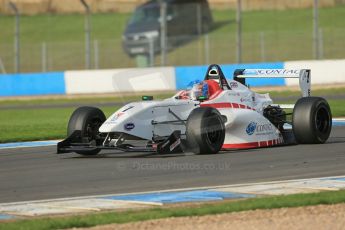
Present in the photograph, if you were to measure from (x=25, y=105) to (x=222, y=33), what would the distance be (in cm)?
1455

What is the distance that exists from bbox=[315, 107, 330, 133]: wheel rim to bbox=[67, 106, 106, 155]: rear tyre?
3.54 meters

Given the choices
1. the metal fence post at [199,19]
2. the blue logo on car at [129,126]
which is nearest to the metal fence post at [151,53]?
the metal fence post at [199,19]

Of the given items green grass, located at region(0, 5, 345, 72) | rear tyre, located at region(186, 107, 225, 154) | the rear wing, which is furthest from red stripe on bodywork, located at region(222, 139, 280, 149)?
green grass, located at region(0, 5, 345, 72)

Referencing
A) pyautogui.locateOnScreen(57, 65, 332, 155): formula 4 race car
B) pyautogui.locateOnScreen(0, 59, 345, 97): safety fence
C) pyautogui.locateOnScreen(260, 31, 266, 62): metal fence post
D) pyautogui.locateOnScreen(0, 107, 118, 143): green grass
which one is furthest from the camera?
pyautogui.locateOnScreen(260, 31, 266, 62): metal fence post

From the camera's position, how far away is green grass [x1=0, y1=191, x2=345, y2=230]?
26.4 ft

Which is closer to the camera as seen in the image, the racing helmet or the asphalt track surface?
the asphalt track surface

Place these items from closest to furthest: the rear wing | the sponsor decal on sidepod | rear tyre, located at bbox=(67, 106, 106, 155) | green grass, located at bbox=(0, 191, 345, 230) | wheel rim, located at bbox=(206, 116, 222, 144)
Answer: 1. green grass, located at bbox=(0, 191, 345, 230)
2. wheel rim, located at bbox=(206, 116, 222, 144)
3. rear tyre, located at bbox=(67, 106, 106, 155)
4. the sponsor decal on sidepod
5. the rear wing

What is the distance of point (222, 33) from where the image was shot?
42219 millimetres

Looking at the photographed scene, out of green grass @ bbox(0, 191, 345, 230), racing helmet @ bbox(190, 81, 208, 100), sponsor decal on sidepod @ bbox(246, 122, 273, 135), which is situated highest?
racing helmet @ bbox(190, 81, 208, 100)

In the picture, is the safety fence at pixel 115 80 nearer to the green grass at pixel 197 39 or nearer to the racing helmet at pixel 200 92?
the green grass at pixel 197 39

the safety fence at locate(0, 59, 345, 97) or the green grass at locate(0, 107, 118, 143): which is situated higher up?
the safety fence at locate(0, 59, 345, 97)

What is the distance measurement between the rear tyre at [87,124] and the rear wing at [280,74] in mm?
2749

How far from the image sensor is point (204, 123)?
509 inches

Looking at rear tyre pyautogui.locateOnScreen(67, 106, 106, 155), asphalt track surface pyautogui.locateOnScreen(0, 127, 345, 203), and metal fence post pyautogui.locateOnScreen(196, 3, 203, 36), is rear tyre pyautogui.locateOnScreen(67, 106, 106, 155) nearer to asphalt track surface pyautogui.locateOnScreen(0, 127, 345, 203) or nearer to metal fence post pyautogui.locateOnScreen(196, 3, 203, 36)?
asphalt track surface pyautogui.locateOnScreen(0, 127, 345, 203)
